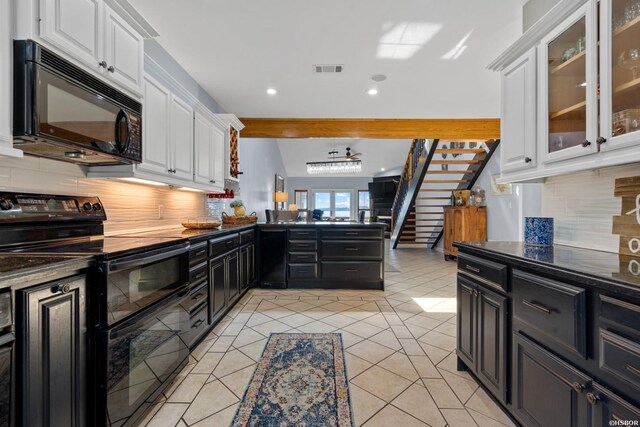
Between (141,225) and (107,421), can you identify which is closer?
(107,421)

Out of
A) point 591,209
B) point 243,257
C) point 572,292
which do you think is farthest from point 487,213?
point 572,292

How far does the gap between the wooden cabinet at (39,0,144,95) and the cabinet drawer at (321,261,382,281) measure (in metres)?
3.04

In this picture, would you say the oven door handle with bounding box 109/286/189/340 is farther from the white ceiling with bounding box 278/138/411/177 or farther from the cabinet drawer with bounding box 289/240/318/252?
the white ceiling with bounding box 278/138/411/177

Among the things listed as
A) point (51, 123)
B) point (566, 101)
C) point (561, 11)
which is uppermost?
point (561, 11)

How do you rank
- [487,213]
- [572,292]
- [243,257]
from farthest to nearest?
[487,213], [243,257], [572,292]

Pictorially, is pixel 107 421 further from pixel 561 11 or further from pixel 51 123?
pixel 561 11

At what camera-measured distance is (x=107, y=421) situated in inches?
50.1

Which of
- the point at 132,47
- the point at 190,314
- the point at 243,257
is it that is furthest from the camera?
the point at 243,257

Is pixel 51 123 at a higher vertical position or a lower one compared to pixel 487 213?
higher

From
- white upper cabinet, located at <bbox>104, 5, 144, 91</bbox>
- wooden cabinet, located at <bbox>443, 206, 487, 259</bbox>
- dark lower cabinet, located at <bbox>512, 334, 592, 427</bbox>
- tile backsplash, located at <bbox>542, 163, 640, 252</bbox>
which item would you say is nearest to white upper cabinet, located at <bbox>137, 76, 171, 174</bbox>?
white upper cabinet, located at <bbox>104, 5, 144, 91</bbox>

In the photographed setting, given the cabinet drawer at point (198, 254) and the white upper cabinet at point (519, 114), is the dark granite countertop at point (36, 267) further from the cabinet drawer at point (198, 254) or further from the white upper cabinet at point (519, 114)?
the white upper cabinet at point (519, 114)

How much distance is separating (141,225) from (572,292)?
2989mm

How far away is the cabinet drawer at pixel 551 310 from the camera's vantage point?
1.08 metres

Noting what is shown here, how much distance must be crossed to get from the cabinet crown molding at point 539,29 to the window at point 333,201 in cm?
1046
